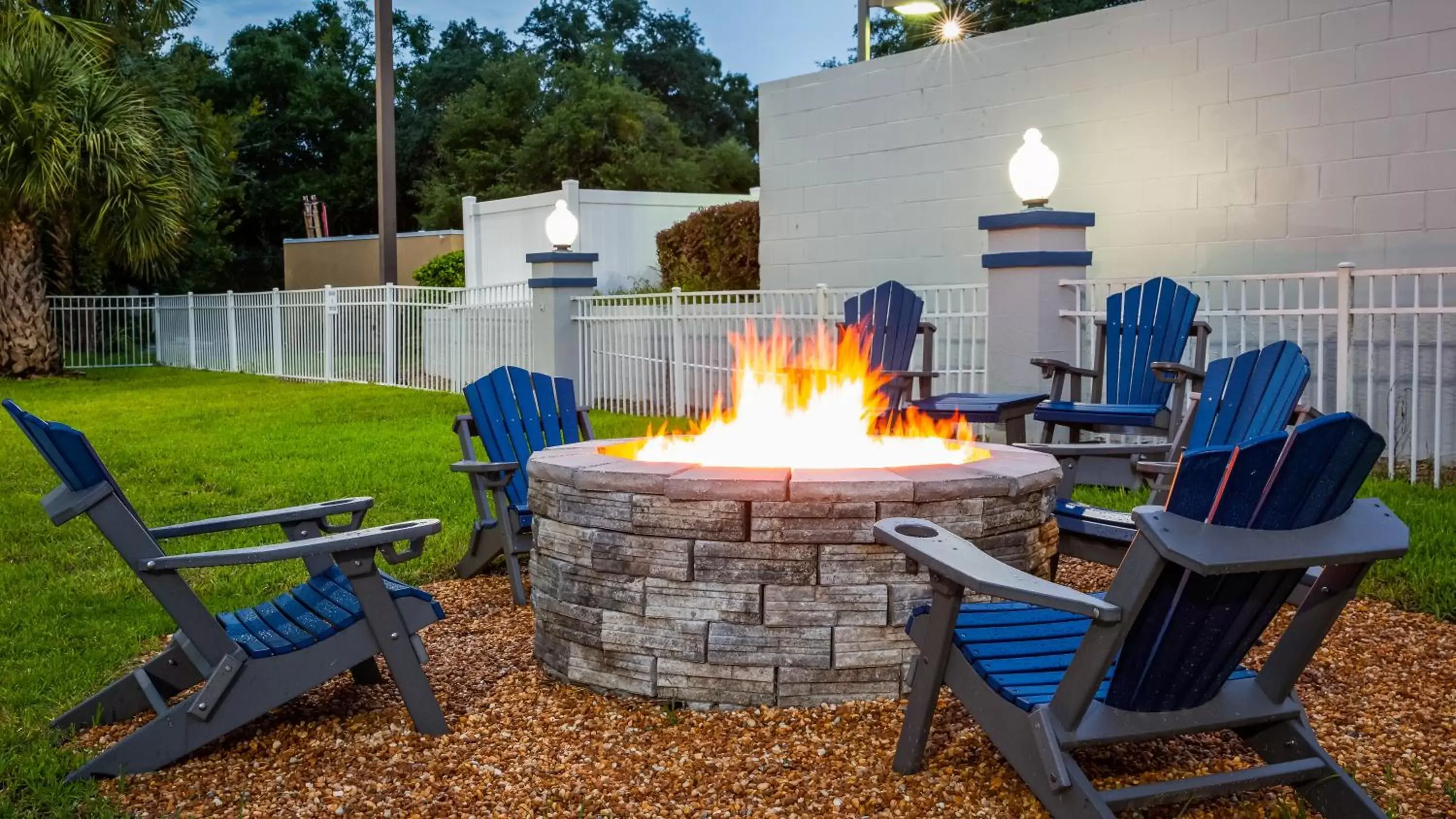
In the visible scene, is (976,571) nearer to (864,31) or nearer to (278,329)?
(864,31)

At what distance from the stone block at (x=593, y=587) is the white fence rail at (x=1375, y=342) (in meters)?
4.74

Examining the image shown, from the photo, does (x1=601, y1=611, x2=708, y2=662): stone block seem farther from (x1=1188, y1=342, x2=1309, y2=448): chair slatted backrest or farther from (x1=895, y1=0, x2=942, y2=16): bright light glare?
(x1=895, y1=0, x2=942, y2=16): bright light glare

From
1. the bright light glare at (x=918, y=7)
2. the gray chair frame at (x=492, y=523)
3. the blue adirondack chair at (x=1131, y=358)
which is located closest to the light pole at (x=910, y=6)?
the bright light glare at (x=918, y=7)

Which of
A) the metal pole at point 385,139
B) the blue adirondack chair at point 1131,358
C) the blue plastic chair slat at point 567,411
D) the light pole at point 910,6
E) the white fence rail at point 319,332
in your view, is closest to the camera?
the blue plastic chair slat at point 567,411

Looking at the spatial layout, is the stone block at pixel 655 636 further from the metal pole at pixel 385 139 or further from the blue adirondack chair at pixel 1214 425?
the metal pole at pixel 385 139

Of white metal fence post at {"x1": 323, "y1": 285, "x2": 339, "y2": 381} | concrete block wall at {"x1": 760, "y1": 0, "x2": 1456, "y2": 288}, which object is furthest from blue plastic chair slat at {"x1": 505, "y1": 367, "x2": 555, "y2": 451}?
white metal fence post at {"x1": 323, "y1": 285, "x2": 339, "y2": 381}

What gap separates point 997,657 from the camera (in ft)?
9.87

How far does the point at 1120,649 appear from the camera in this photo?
2.58m

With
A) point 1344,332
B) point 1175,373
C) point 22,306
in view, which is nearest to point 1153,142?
point 1344,332

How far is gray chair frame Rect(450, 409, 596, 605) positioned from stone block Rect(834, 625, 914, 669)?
174 centimetres

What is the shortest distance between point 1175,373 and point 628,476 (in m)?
3.65


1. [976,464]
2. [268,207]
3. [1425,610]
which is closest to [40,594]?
[976,464]

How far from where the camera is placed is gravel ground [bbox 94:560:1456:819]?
3.09m

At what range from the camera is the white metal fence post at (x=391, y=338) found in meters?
16.3
